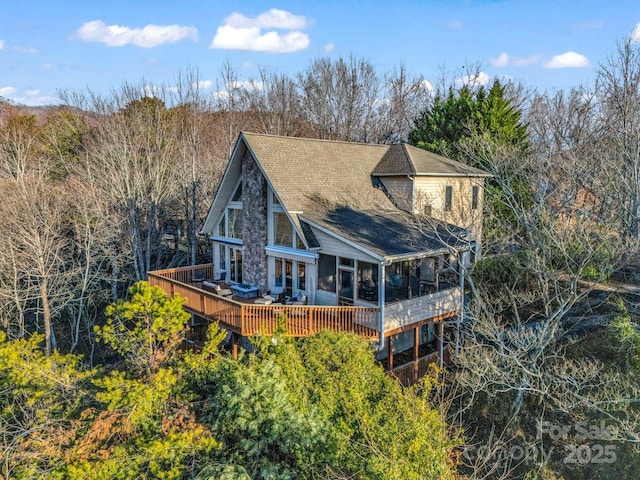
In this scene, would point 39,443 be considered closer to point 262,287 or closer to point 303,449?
point 303,449

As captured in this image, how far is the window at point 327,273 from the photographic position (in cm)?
1541

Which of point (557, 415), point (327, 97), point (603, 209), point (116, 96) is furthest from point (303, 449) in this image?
point (327, 97)

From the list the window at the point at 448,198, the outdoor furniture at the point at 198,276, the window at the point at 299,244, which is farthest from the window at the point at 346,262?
the outdoor furniture at the point at 198,276

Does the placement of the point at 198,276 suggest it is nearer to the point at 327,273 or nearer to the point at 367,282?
the point at 327,273

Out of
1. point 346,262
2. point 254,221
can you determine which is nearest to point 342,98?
point 254,221

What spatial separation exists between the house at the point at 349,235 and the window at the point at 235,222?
82mm

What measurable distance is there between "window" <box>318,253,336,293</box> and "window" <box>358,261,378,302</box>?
3.23 ft

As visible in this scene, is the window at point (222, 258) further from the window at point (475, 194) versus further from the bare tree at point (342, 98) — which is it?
the bare tree at point (342, 98)

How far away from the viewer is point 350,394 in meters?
9.78

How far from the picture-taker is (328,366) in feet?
35.1

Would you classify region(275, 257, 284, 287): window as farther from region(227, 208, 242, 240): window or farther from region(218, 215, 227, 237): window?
region(218, 215, 227, 237): window

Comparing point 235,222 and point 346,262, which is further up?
point 235,222

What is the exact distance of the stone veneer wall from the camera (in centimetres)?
1712

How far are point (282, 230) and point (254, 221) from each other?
1350 millimetres
